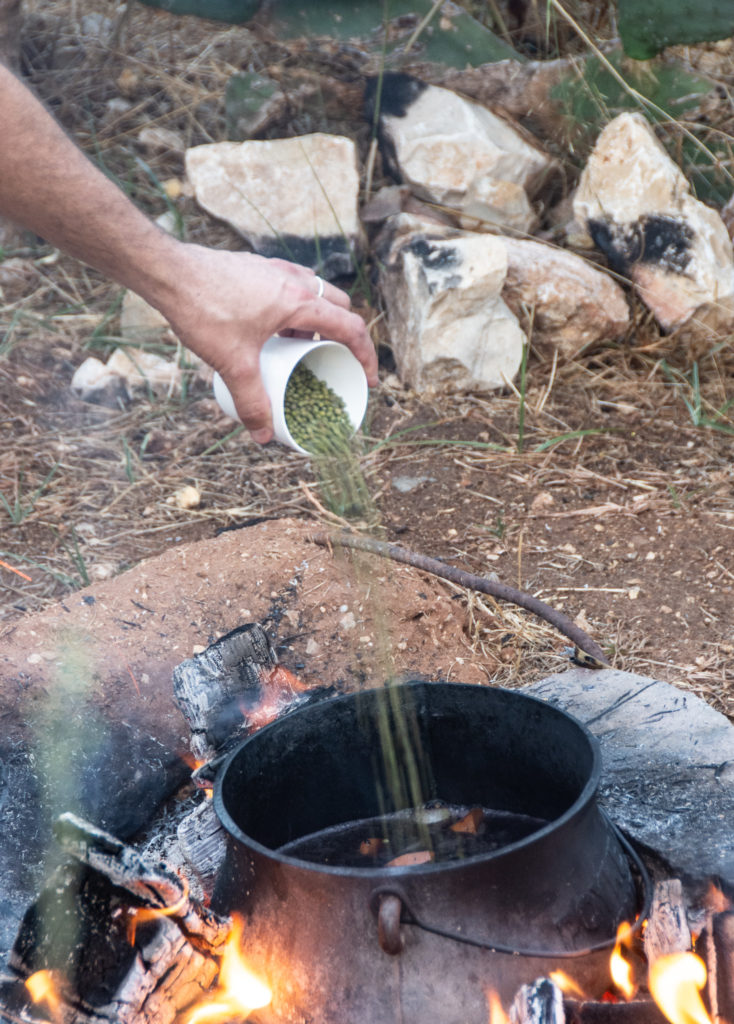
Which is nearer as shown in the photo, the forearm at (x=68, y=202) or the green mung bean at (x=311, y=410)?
the forearm at (x=68, y=202)

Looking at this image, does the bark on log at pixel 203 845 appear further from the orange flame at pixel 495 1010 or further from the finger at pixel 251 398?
the finger at pixel 251 398

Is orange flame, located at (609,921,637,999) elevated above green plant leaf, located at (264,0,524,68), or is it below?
below

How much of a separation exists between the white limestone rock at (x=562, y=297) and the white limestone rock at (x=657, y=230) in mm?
135

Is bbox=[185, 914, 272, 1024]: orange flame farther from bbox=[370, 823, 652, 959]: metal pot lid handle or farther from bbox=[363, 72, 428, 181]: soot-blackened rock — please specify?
bbox=[363, 72, 428, 181]: soot-blackened rock

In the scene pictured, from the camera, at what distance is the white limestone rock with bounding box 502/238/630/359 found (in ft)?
12.1

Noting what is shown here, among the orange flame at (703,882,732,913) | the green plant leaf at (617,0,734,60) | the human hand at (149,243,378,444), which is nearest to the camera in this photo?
the orange flame at (703,882,732,913)

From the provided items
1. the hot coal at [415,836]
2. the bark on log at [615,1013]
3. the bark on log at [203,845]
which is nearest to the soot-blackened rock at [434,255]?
the hot coal at [415,836]

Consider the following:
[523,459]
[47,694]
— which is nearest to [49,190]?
[47,694]

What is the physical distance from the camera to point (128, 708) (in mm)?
2055

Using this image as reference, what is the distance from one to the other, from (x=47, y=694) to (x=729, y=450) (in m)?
2.34

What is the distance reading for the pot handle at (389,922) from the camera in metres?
1.19

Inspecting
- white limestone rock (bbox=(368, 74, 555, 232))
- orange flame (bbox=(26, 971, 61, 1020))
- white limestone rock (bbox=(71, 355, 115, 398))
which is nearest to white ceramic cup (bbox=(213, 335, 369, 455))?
orange flame (bbox=(26, 971, 61, 1020))

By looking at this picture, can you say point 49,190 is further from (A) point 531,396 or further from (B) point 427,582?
(A) point 531,396

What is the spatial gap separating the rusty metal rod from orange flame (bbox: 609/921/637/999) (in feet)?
2.62
